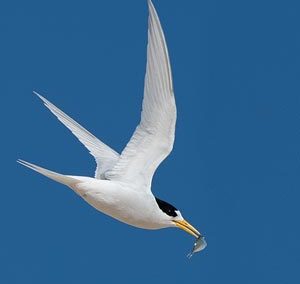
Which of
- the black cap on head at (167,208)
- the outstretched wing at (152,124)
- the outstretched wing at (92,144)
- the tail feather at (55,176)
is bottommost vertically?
the tail feather at (55,176)

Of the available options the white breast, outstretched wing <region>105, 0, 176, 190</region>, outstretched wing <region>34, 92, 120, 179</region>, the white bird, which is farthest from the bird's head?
outstretched wing <region>34, 92, 120, 179</region>

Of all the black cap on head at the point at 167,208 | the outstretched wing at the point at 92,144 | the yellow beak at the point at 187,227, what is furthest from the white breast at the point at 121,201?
the outstretched wing at the point at 92,144

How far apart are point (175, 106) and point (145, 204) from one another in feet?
3.05

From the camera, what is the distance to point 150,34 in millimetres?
9453

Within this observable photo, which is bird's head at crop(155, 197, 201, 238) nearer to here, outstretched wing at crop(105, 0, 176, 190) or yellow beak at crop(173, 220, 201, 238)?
yellow beak at crop(173, 220, 201, 238)

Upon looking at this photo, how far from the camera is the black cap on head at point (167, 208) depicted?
34.4ft

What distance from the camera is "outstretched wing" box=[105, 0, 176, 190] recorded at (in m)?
9.50

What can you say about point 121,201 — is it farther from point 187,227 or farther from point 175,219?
point 187,227

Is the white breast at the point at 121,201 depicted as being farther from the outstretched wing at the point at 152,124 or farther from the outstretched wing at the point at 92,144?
the outstretched wing at the point at 92,144

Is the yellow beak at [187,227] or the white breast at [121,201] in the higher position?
the yellow beak at [187,227]

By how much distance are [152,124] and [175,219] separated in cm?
101

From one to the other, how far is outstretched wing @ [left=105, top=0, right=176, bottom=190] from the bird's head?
0.26 meters

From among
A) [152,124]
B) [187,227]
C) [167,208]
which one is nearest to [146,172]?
[167,208]

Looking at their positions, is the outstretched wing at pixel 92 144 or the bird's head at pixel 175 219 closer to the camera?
the bird's head at pixel 175 219
